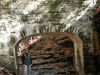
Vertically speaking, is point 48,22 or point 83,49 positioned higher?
point 48,22

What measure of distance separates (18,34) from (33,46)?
21.8 ft

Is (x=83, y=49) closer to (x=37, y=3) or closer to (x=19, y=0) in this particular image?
(x=37, y=3)

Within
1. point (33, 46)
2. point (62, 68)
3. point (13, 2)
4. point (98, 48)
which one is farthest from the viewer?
point (33, 46)

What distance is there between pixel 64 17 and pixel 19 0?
1.86 meters

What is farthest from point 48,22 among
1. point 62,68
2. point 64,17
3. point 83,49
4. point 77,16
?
point 62,68

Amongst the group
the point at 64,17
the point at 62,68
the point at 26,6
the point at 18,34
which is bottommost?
the point at 62,68

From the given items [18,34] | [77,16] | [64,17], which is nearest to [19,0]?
[18,34]

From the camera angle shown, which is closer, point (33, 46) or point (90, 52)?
point (90, 52)

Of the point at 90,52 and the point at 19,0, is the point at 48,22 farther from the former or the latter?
the point at 90,52

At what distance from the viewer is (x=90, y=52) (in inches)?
316

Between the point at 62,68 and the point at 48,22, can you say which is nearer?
the point at 48,22

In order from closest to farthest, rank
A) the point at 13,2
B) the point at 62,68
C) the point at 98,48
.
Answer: the point at 13,2 < the point at 98,48 < the point at 62,68

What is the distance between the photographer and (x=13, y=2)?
292 inches

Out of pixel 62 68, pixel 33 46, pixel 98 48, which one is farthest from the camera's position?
pixel 33 46
